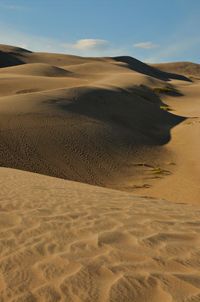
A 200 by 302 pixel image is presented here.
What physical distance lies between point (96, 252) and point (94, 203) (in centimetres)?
267

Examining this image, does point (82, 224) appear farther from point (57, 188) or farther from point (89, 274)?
point (57, 188)

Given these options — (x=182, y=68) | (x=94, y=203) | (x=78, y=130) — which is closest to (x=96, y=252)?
(x=94, y=203)

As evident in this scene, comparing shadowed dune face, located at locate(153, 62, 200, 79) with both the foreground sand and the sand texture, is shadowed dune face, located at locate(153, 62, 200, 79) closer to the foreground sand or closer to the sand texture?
the sand texture

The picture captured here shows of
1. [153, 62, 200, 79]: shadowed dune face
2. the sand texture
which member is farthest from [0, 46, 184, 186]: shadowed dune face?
[153, 62, 200, 79]: shadowed dune face

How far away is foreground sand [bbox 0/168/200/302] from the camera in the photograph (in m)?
3.34

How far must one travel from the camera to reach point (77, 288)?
3.36 metres

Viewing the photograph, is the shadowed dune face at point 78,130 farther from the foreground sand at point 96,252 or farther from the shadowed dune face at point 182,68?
the shadowed dune face at point 182,68

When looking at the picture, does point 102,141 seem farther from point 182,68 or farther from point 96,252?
point 182,68

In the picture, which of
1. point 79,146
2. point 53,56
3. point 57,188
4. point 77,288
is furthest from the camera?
point 53,56

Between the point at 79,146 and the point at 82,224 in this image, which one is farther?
the point at 79,146

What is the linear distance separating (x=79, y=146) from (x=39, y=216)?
10.7 m

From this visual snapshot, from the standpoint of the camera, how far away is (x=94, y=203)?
6.86m

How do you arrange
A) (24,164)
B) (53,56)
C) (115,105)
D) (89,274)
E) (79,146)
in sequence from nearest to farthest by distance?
(89,274) → (24,164) → (79,146) → (115,105) → (53,56)

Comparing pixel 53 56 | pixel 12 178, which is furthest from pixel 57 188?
pixel 53 56
